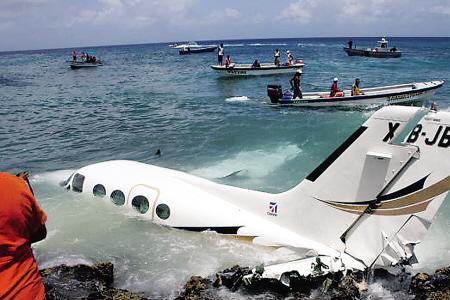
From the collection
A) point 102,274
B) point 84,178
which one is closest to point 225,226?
point 102,274

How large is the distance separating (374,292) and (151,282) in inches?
175

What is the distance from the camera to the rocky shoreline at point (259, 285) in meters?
7.48

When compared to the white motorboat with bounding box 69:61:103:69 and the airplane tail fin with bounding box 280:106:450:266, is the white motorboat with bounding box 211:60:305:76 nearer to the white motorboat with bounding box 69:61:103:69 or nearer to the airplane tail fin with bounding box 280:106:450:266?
the white motorboat with bounding box 69:61:103:69

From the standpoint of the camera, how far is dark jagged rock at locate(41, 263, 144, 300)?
25.1 ft

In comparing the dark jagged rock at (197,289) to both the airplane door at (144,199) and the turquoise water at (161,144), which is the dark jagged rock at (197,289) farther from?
the airplane door at (144,199)

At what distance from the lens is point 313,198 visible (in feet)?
26.1

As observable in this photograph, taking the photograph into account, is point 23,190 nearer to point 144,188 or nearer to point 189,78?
point 144,188

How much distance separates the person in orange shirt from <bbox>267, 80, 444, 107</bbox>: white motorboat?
25288mm

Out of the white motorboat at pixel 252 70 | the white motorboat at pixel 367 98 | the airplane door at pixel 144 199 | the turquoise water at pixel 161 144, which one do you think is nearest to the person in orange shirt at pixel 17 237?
the turquoise water at pixel 161 144

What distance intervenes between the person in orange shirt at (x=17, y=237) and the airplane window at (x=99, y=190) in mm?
6474

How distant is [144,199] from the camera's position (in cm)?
971

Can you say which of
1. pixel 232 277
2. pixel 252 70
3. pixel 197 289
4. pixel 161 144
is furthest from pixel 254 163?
pixel 252 70

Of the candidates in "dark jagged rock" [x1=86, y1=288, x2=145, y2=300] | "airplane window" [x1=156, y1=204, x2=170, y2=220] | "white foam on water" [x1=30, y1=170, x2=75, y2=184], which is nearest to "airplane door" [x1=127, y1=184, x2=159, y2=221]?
"airplane window" [x1=156, y1=204, x2=170, y2=220]

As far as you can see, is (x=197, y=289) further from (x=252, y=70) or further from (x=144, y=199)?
(x=252, y=70)
